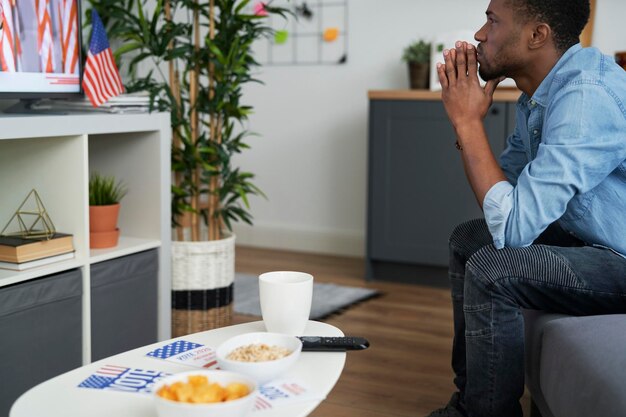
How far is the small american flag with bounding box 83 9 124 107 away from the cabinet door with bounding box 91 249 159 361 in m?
0.46

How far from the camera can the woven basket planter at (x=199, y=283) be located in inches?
107

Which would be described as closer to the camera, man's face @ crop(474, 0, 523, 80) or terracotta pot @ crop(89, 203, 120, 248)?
man's face @ crop(474, 0, 523, 80)

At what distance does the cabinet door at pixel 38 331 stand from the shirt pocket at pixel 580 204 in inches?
48.9

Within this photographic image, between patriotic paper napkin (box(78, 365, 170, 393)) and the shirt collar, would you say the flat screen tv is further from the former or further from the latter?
the shirt collar

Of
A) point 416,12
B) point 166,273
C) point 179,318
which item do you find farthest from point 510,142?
point 416,12

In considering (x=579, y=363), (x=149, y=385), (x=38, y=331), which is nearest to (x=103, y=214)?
(x=38, y=331)

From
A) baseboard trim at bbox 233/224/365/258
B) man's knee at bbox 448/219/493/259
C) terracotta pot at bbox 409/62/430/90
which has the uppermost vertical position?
terracotta pot at bbox 409/62/430/90

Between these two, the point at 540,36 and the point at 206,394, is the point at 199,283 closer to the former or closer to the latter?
the point at 540,36

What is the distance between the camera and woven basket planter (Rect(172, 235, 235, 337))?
2.71 meters

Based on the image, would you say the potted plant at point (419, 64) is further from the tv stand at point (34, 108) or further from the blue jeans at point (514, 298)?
the blue jeans at point (514, 298)

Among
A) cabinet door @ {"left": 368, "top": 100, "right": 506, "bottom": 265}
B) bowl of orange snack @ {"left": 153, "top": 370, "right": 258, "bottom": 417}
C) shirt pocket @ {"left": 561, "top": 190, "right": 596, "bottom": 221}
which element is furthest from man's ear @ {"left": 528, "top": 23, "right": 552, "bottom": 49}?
cabinet door @ {"left": 368, "top": 100, "right": 506, "bottom": 265}

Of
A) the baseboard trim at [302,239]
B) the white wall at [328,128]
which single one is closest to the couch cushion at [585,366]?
the white wall at [328,128]

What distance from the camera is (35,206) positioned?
7.16ft

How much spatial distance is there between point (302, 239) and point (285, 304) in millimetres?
3069
